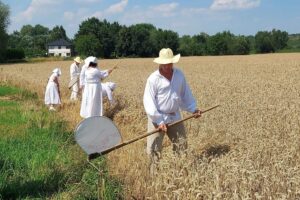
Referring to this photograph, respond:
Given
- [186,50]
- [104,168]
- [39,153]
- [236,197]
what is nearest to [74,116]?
[39,153]

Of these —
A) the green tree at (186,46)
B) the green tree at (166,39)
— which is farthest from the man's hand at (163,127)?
the green tree at (166,39)

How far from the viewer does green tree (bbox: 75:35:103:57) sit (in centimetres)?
9579

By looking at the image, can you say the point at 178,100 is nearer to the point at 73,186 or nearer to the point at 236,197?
the point at 73,186

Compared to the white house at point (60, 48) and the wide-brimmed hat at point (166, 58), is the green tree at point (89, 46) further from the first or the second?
the wide-brimmed hat at point (166, 58)

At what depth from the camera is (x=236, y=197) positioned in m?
4.49

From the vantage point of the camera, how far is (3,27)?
91125mm

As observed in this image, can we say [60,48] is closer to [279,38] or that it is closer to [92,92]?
[279,38]

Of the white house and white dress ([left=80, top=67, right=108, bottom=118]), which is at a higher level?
white dress ([left=80, top=67, right=108, bottom=118])

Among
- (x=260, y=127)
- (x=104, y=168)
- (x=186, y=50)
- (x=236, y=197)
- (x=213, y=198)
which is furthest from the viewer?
(x=186, y=50)

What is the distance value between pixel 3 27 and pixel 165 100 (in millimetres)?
89971

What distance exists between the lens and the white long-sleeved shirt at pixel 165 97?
676 cm

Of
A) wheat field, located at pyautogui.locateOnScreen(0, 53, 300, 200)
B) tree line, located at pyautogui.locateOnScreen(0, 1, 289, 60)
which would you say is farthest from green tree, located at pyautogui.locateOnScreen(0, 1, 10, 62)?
wheat field, located at pyautogui.locateOnScreen(0, 53, 300, 200)

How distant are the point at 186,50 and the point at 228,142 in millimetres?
98810

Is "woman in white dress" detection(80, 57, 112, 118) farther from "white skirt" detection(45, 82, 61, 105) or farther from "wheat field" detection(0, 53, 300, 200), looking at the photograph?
"white skirt" detection(45, 82, 61, 105)
